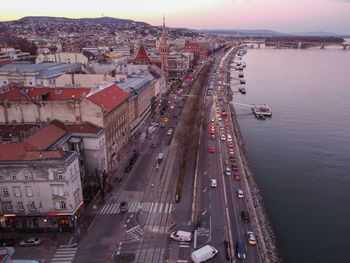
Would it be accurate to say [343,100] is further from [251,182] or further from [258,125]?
[251,182]

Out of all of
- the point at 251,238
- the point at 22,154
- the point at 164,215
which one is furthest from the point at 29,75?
the point at 251,238

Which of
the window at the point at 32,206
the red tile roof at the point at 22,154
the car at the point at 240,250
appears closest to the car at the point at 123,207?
the window at the point at 32,206

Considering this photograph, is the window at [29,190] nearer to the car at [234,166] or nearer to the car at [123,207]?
the car at [123,207]

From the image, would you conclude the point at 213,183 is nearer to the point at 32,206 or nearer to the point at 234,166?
the point at 234,166

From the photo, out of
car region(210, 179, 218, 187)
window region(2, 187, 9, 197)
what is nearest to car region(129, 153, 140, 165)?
car region(210, 179, 218, 187)

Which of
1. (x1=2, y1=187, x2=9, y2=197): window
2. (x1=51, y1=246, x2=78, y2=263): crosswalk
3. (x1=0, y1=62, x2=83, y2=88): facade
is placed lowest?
(x1=51, y1=246, x2=78, y2=263): crosswalk

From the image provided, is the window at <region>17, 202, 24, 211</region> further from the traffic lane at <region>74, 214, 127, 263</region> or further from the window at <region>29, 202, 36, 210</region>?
the traffic lane at <region>74, 214, 127, 263</region>
